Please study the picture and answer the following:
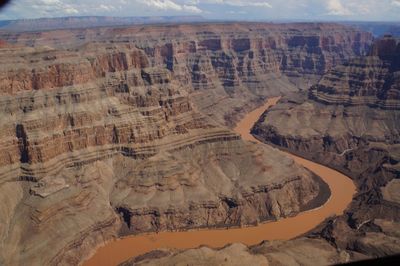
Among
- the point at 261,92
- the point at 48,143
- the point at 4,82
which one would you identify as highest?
the point at 4,82

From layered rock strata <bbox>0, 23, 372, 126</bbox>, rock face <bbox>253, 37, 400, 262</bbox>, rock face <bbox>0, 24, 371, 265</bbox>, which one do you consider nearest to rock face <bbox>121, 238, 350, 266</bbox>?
rock face <bbox>253, 37, 400, 262</bbox>

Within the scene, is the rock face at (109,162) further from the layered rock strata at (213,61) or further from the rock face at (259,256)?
the layered rock strata at (213,61)

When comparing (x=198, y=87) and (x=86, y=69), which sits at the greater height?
(x=86, y=69)

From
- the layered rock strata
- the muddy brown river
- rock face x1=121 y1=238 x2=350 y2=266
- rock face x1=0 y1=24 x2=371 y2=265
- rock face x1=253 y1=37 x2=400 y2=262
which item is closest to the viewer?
rock face x1=121 y1=238 x2=350 y2=266

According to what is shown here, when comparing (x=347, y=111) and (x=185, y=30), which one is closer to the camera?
(x=347, y=111)

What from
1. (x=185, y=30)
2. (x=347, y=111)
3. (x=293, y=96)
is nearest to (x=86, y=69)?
(x=347, y=111)

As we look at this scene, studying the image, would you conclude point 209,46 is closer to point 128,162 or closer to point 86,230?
point 128,162

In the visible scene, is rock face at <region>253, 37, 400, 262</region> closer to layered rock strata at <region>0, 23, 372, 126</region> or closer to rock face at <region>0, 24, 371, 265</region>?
rock face at <region>0, 24, 371, 265</region>
